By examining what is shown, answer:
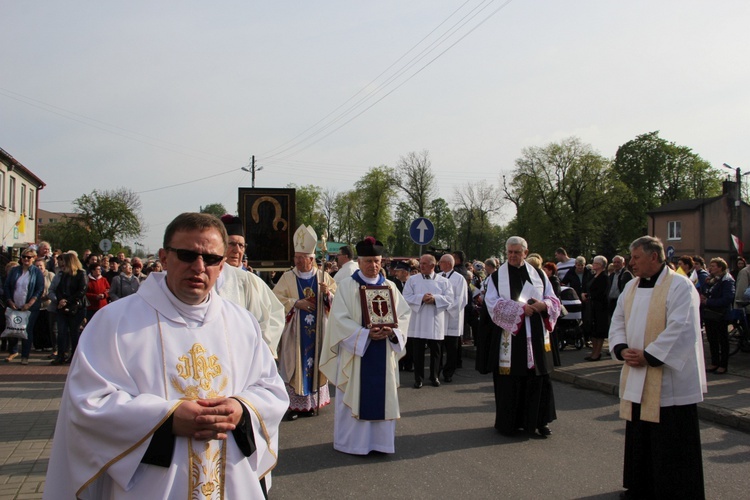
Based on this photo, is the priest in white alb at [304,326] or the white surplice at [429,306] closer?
the priest in white alb at [304,326]

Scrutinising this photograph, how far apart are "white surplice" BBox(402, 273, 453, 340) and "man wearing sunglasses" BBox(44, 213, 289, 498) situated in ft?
25.1

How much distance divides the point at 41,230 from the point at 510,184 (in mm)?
44805

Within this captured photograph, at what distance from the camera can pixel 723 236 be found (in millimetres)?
48094

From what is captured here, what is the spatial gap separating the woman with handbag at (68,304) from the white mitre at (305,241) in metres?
5.32

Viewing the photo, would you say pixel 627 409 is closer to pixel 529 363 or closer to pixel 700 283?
pixel 529 363

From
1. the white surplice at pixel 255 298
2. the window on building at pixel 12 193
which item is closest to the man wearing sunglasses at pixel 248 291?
the white surplice at pixel 255 298

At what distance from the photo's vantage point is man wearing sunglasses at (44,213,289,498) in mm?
2256

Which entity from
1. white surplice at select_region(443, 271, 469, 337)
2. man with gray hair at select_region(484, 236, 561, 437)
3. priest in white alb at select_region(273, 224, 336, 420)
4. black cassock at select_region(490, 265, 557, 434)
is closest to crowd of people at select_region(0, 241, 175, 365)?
priest in white alb at select_region(273, 224, 336, 420)

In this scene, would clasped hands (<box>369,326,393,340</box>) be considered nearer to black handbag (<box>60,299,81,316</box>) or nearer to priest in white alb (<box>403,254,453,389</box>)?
priest in white alb (<box>403,254,453,389</box>)

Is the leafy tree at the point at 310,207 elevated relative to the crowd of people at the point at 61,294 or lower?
elevated

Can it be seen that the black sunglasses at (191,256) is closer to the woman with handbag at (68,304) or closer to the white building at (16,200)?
the woman with handbag at (68,304)


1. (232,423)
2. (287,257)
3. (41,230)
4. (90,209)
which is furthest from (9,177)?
(232,423)

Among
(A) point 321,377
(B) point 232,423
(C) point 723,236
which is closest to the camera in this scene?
(B) point 232,423

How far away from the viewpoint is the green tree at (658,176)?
55.8 metres
